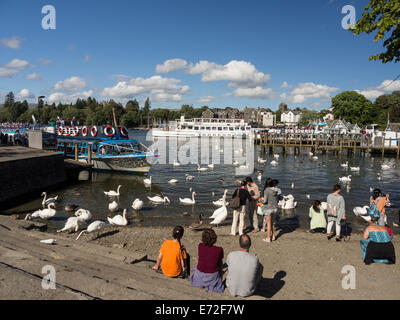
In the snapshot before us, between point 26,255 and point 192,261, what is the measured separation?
14.6ft

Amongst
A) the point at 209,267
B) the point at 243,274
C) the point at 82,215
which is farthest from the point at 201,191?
the point at 243,274

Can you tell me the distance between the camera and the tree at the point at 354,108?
86.3m

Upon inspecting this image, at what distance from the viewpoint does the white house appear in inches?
6708

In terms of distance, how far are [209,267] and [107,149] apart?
86.7 feet

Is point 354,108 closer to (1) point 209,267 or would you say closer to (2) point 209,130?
(2) point 209,130

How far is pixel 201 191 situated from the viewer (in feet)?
70.1

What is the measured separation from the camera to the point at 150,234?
11.4m

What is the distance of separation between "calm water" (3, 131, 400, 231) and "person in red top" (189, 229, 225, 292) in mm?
7479

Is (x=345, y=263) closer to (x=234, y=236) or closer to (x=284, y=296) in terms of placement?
(x=284, y=296)

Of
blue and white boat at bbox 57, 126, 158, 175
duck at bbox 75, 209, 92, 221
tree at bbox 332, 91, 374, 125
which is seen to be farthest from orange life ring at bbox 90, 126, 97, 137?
tree at bbox 332, 91, 374, 125

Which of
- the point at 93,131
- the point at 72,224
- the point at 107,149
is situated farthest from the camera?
the point at 93,131

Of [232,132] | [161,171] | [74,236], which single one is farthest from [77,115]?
[74,236]

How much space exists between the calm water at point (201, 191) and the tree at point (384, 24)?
7.48m
